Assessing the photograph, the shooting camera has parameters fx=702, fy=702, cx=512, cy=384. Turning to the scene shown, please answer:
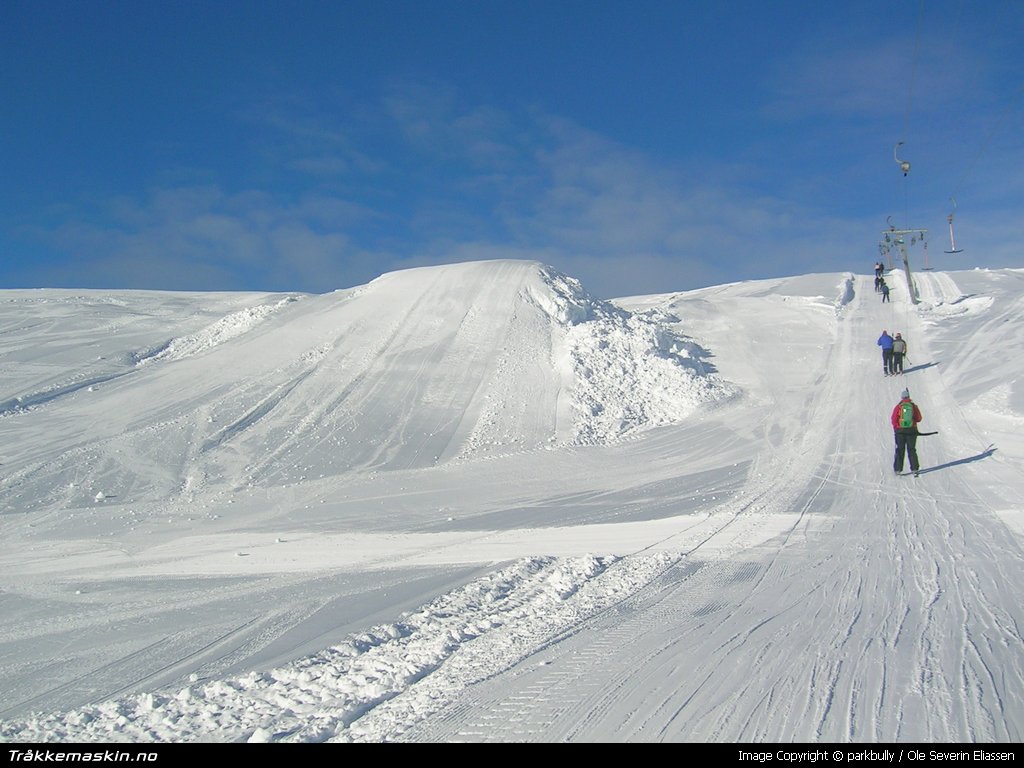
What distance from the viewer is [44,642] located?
6188 mm

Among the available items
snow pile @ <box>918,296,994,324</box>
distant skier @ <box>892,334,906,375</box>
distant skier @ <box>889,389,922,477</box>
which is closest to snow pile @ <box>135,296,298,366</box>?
distant skier @ <box>889,389,922,477</box>

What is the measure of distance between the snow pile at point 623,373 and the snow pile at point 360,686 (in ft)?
29.8

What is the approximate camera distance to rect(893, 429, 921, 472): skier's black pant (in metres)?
12.1

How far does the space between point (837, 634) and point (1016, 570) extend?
2909mm

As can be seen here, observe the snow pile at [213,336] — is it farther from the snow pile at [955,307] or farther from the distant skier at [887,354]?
the snow pile at [955,307]

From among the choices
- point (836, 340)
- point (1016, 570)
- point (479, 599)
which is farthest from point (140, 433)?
point (836, 340)

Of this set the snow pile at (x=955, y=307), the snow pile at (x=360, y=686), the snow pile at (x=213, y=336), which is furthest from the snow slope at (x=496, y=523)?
the snow pile at (x=955, y=307)

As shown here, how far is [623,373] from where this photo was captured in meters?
18.4

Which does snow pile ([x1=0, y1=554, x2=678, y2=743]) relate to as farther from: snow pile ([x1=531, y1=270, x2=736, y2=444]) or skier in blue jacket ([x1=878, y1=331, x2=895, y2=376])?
skier in blue jacket ([x1=878, y1=331, x2=895, y2=376])

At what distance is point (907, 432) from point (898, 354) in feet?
29.2

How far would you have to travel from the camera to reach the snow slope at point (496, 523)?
15.6 feet

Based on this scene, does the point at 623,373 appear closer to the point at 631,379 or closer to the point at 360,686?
the point at 631,379

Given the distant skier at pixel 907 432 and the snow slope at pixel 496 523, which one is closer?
the snow slope at pixel 496 523
